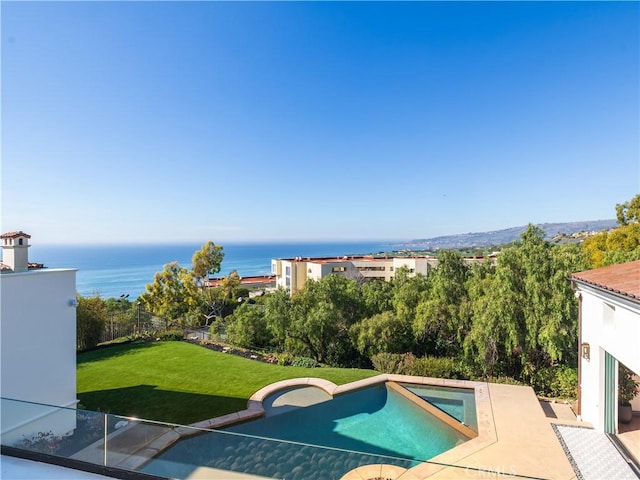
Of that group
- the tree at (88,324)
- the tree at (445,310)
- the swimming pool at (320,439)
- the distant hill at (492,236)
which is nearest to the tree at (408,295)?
the tree at (445,310)

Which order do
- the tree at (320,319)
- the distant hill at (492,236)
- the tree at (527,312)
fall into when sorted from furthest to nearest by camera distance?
the distant hill at (492,236)
the tree at (320,319)
the tree at (527,312)

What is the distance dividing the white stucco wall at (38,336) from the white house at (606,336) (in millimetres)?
12162

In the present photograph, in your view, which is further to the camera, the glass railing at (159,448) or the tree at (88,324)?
the tree at (88,324)

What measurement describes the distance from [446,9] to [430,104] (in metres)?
7.89

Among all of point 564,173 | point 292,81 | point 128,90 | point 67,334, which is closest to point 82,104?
point 128,90

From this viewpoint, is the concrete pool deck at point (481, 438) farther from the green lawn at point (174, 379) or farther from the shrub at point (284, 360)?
the shrub at point (284, 360)

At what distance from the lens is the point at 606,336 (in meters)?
7.40

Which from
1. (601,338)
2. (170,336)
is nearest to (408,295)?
(601,338)

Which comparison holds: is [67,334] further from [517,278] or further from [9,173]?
[517,278]

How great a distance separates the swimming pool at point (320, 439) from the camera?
13.5ft

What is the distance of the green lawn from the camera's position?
9.67 m

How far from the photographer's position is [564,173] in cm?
2248

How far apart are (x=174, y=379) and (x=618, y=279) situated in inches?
523

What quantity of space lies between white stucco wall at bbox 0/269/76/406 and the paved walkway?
1153 cm
